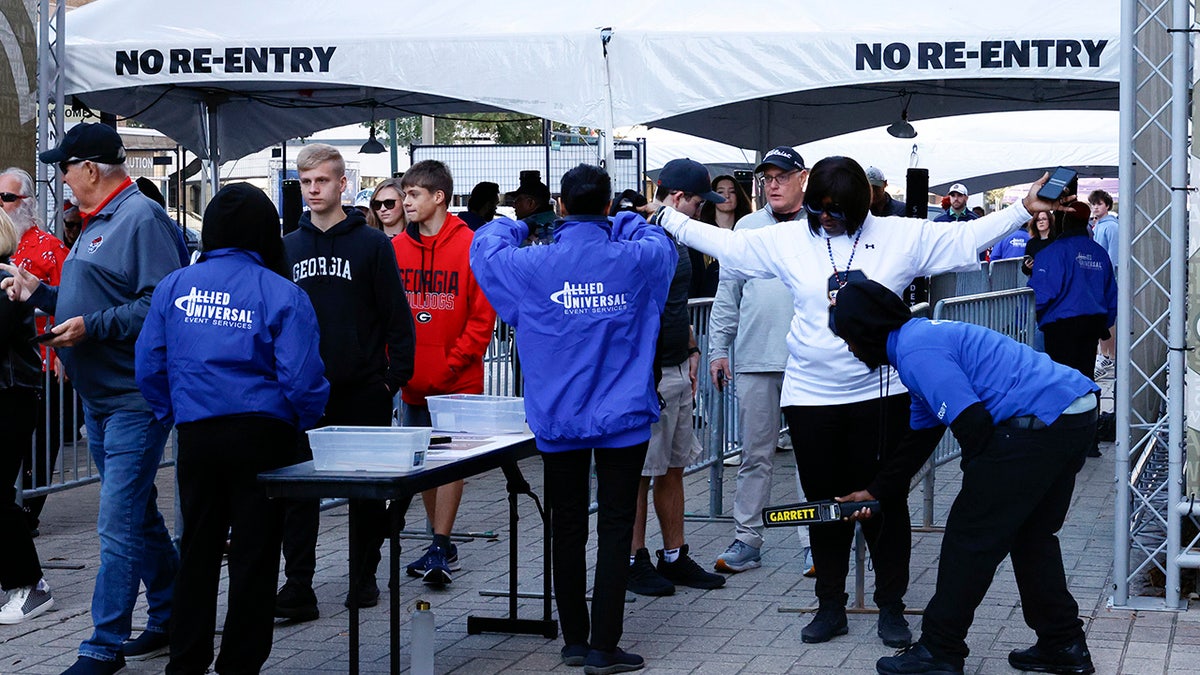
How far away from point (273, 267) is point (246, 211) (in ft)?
0.76

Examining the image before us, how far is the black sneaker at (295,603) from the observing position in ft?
20.9

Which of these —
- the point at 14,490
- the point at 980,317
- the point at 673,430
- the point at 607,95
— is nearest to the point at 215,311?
the point at 14,490

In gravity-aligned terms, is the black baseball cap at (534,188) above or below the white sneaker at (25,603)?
above

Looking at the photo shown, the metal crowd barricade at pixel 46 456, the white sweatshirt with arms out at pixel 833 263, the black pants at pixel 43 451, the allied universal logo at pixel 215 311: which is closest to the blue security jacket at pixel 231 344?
the allied universal logo at pixel 215 311

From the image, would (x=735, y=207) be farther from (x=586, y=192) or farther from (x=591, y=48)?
(x=586, y=192)

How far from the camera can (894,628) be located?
5.88m

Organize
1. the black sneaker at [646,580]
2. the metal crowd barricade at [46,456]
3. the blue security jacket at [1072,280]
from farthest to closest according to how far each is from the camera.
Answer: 1. the blue security jacket at [1072,280]
2. the metal crowd barricade at [46,456]
3. the black sneaker at [646,580]

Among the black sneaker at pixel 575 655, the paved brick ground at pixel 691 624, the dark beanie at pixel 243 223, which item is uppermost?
the dark beanie at pixel 243 223

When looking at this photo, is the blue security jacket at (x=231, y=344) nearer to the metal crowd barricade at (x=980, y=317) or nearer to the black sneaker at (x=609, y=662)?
the black sneaker at (x=609, y=662)

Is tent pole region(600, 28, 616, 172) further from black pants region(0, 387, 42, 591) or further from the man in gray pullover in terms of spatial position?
black pants region(0, 387, 42, 591)

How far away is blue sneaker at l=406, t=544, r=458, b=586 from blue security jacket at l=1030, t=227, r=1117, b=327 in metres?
5.25

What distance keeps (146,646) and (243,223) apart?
1.82 metres

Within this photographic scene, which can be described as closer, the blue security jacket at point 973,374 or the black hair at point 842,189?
the blue security jacket at point 973,374

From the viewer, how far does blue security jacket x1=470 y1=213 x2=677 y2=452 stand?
5477 mm
